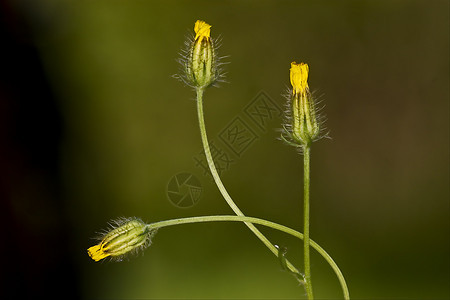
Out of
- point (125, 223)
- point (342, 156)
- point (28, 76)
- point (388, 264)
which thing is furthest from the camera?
point (28, 76)

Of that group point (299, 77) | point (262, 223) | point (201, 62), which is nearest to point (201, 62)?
point (201, 62)

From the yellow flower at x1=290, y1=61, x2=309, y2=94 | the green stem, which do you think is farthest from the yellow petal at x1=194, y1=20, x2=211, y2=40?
the green stem

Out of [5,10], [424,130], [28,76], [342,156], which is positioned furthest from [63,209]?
[424,130]

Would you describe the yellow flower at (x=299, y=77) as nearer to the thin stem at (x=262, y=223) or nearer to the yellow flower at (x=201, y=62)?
the yellow flower at (x=201, y=62)

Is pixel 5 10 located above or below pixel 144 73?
above

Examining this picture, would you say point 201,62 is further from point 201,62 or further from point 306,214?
point 306,214

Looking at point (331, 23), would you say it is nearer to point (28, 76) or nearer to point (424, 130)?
point (424, 130)
